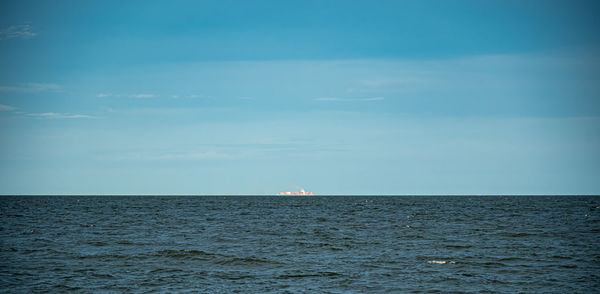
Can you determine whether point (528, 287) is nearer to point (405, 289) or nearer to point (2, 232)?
point (405, 289)

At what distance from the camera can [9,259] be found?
26.4 m

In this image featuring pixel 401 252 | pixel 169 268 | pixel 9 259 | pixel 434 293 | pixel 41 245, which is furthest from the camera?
pixel 41 245

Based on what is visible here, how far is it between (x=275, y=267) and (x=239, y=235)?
15773 mm

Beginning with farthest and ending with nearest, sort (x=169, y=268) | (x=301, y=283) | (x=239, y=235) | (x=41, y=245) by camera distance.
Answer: (x=239, y=235) → (x=41, y=245) → (x=169, y=268) → (x=301, y=283)

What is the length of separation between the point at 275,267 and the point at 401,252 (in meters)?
8.73

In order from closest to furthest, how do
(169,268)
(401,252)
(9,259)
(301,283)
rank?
(301,283), (169,268), (9,259), (401,252)

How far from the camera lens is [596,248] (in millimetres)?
30844

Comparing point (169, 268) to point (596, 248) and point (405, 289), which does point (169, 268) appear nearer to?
point (405, 289)

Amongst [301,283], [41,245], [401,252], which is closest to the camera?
[301,283]

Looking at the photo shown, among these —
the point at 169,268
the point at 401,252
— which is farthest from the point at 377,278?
the point at 169,268

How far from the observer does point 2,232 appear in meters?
41.2

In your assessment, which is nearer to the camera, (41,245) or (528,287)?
(528,287)

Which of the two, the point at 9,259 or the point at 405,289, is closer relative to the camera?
the point at 405,289

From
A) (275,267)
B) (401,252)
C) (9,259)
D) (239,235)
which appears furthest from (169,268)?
(239,235)
